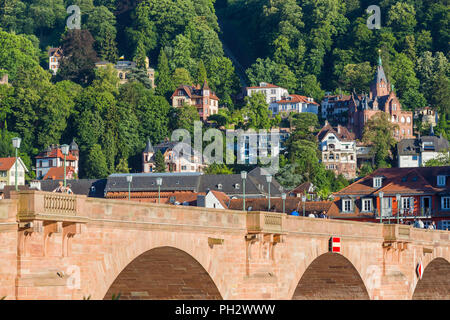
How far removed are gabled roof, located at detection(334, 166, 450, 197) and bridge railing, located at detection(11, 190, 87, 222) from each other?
75.2m

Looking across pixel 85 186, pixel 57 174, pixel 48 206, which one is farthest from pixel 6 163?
pixel 48 206

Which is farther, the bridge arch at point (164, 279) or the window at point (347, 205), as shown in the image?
the window at point (347, 205)

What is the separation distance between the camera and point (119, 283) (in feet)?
129

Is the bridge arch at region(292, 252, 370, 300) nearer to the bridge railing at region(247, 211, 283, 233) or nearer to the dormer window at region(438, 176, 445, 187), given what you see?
the bridge railing at region(247, 211, 283, 233)

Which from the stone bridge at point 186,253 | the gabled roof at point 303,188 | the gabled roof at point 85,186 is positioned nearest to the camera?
the stone bridge at point 186,253

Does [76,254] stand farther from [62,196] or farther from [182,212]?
[182,212]

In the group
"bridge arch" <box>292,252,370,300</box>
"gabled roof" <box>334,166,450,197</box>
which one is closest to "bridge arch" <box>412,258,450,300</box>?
"bridge arch" <box>292,252,370,300</box>

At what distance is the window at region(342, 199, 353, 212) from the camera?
10748 cm

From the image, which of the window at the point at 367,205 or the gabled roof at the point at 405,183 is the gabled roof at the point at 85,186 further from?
the window at the point at 367,205

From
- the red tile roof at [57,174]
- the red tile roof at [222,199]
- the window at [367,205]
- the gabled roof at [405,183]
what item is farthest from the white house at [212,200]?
the red tile roof at [57,174]

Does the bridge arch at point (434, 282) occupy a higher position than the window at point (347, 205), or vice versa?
the window at point (347, 205)

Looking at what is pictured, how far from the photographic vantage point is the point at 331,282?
2100 inches

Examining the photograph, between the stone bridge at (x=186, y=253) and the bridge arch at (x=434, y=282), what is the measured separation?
3.78 metres

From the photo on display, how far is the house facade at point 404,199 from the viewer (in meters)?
106
